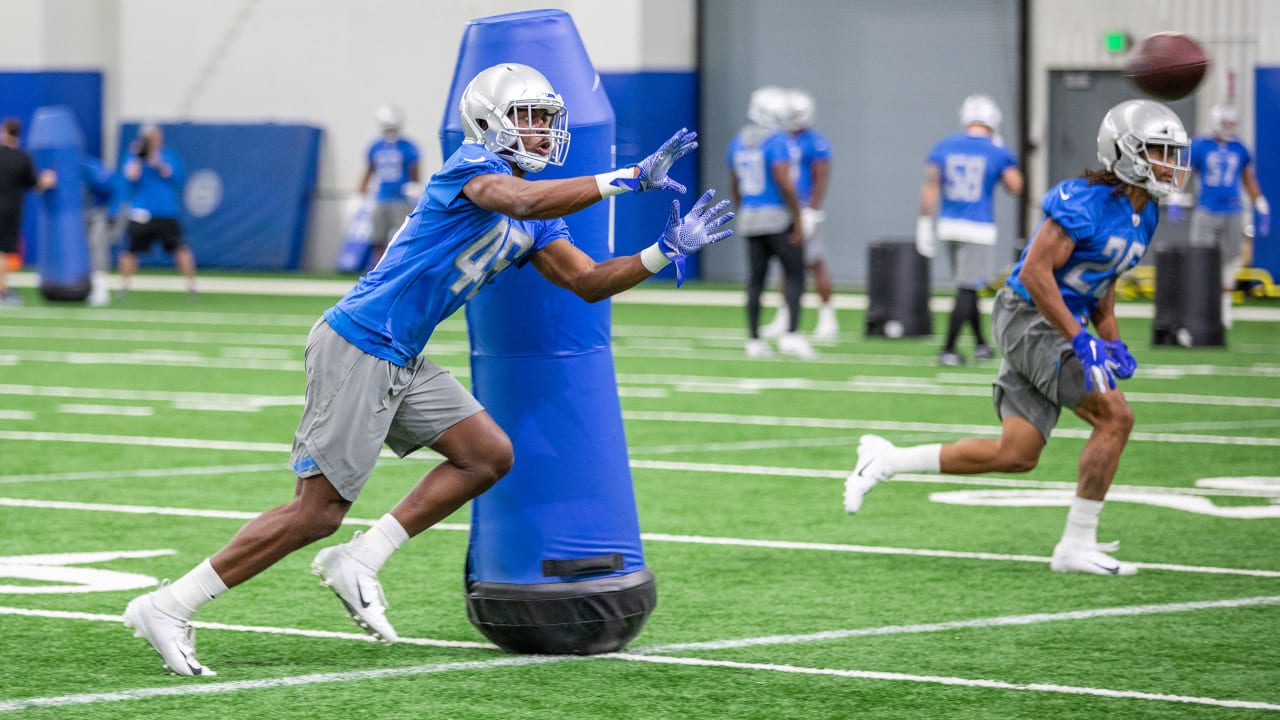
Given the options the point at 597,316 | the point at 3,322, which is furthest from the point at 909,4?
the point at 597,316

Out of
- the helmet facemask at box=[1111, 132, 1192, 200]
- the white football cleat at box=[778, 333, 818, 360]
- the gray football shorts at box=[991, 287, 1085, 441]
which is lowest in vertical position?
the white football cleat at box=[778, 333, 818, 360]

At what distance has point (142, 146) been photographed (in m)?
24.0

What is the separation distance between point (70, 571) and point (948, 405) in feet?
23.2

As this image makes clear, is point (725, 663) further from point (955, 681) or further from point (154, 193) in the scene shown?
point (154, 193)

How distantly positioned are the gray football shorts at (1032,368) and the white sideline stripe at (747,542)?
0.59m

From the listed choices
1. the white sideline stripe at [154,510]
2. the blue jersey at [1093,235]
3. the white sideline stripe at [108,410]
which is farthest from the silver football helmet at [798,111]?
the blue jersey at [1093,235]

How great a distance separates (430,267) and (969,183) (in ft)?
37.2

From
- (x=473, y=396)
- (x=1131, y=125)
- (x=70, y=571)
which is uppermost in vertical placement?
(x=1131, y=125)

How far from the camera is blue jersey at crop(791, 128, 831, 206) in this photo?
1856cm

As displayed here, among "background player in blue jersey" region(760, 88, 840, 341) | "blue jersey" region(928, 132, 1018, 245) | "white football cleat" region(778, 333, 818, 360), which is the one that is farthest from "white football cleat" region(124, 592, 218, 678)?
"background player in blue jersey" region(760, 88, 840, 341)

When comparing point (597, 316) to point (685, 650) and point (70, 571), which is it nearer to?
point (685, 650)

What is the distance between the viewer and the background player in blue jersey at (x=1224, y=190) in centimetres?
1961

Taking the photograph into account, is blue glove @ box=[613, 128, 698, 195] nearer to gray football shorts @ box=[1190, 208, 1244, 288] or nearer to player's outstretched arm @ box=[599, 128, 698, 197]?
player's outstretched arm @ box=[599, 128, 698, 197]

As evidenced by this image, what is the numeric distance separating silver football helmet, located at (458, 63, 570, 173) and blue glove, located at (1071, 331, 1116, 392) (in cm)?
248
